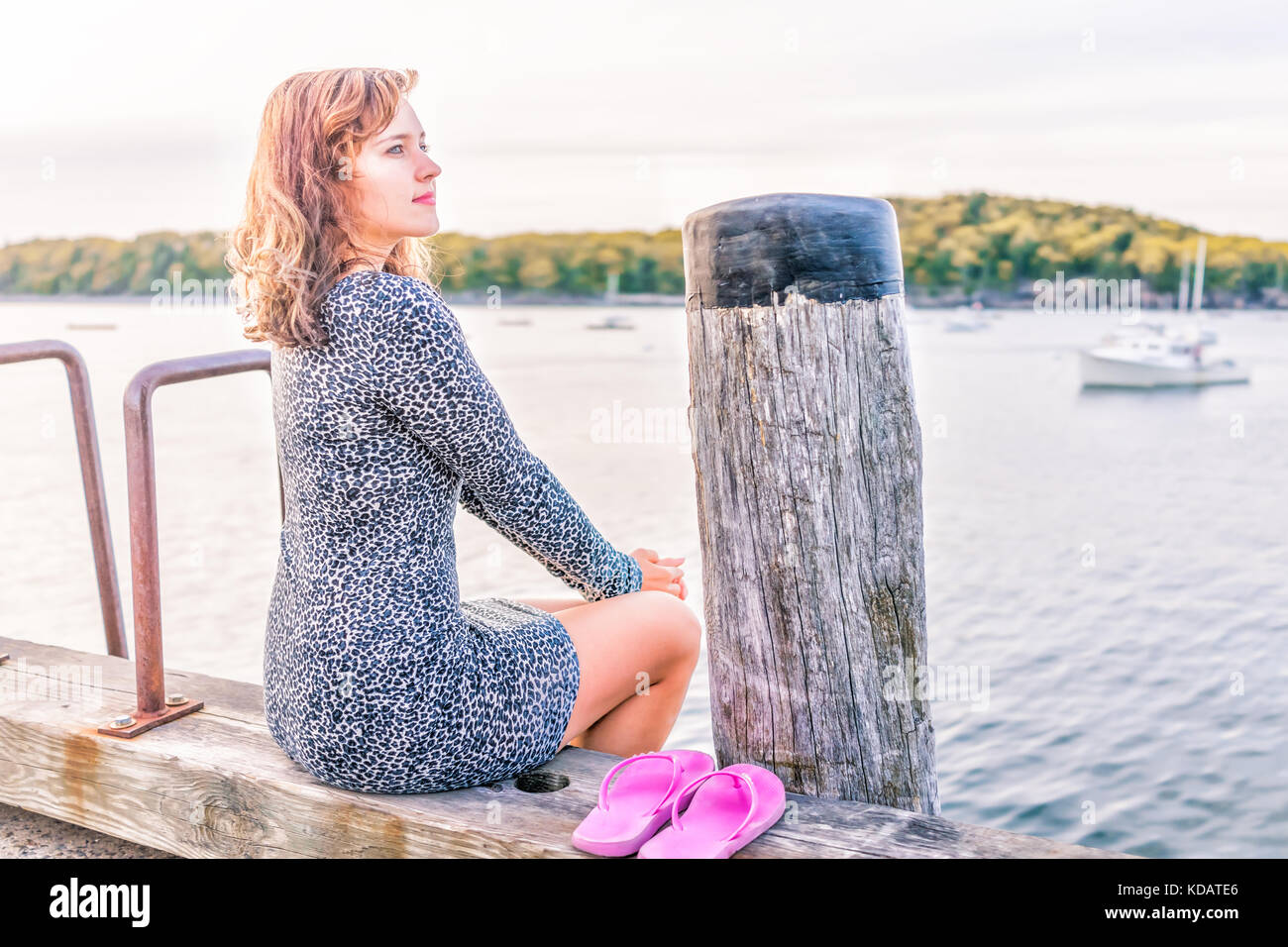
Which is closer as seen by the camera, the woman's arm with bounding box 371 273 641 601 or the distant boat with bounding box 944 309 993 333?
the woman's arm with bounding box 371 273 641 601

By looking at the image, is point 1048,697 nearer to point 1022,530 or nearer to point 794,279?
point 1022,530

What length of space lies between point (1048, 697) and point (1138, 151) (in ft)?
163

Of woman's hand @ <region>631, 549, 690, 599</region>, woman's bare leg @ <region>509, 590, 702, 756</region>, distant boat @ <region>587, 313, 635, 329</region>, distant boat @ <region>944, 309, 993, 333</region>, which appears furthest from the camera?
distant boat @ <region>587, 313, 635, 329</region>

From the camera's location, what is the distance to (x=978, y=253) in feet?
141

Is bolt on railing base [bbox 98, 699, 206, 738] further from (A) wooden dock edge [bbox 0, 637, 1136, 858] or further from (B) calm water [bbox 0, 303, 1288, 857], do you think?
(B) calm water [bbox 0, 303, 1288, 857]

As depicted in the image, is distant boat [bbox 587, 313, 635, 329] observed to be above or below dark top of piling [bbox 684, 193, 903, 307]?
above

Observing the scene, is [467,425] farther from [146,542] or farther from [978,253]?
[978,253]

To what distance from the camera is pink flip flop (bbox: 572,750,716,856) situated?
1622 mm

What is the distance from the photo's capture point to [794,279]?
5.85 feet

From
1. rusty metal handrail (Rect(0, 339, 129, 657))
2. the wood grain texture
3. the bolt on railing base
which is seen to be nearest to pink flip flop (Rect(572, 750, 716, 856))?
the wood grain texture

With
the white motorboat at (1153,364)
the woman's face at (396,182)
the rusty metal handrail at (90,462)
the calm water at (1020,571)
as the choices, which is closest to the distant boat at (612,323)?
the white motorboat at (1153,364)

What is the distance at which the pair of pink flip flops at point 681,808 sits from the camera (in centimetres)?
162

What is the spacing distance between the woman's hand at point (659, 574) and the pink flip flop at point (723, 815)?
1.58ft

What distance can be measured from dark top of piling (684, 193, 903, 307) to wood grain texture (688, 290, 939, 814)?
3 centimetres
